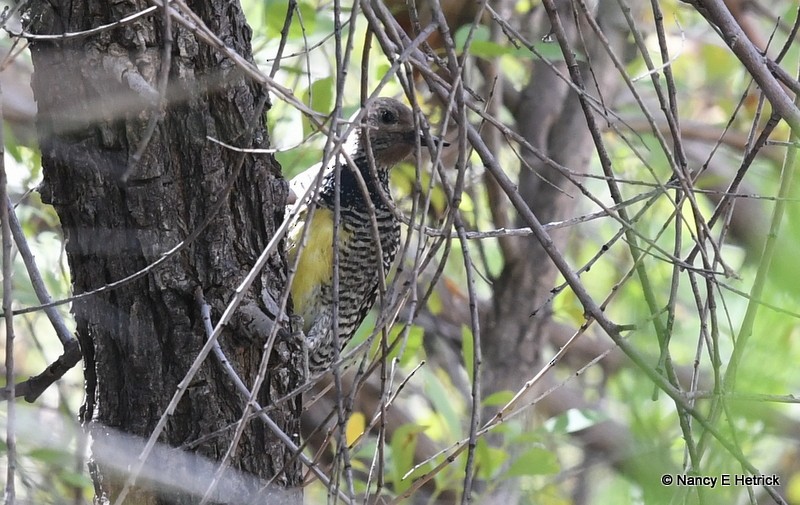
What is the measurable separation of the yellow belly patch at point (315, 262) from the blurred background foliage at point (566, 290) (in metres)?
0.16

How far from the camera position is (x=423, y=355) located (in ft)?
11.7

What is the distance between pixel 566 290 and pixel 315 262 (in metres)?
1.08

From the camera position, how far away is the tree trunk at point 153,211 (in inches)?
53.7

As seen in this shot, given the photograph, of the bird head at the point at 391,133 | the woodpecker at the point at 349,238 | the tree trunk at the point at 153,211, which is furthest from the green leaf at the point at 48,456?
the bird head at the point at 391,133

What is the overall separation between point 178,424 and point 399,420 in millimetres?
1827

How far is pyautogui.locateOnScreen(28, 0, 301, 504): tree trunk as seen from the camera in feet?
4.47

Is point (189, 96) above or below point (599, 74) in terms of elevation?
below

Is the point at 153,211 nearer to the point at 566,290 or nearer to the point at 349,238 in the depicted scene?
the point at 349,238

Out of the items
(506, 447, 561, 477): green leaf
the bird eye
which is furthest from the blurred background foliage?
the bird eye

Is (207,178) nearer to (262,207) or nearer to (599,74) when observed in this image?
(262,207)

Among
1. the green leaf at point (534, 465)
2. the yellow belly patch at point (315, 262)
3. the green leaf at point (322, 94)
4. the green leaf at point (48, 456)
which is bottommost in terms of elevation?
the green leaf at point (48, 456)

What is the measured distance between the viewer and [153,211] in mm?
1411

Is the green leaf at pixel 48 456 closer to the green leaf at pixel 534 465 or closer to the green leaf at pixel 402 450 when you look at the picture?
the green leaf at pixel 402 450

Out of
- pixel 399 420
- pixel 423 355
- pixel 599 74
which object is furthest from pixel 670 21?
pixel 399 420
